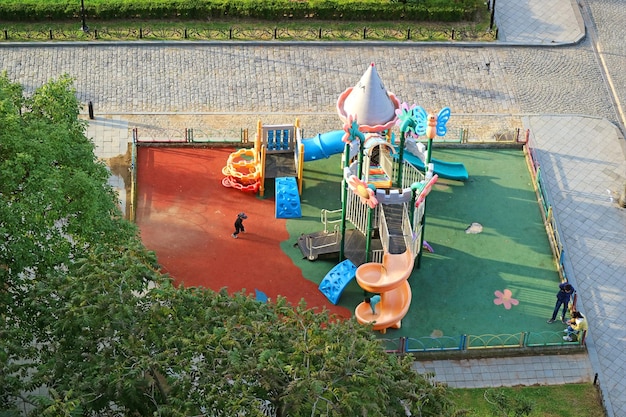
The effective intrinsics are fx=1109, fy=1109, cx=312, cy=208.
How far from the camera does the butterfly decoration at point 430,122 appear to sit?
3612 cm

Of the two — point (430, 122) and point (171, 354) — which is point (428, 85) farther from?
point (171, 354)

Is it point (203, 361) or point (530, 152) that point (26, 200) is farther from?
point (530, 152)

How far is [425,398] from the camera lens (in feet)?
83.3

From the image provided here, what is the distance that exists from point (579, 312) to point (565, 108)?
532 inches

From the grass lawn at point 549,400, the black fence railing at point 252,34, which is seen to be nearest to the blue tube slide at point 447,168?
the black fence railing at point 252,34

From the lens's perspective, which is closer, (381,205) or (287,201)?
(381,205)

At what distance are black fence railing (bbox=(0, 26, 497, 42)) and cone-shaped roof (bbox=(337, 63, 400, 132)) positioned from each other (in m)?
13.3

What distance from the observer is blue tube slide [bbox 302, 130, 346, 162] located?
135 ft

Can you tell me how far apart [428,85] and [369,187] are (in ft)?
42.2

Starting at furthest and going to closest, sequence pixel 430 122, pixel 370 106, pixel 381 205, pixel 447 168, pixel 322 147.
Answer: pixel 447 168 → pixel 322 147 → pixel 370 106 → pixel 381 205 → pixel 430 122

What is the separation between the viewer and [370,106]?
3691 centimetres

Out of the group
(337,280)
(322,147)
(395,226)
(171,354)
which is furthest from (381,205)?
(171,354)

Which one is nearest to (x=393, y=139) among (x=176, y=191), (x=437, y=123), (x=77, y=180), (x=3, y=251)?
(x=437, y=123)

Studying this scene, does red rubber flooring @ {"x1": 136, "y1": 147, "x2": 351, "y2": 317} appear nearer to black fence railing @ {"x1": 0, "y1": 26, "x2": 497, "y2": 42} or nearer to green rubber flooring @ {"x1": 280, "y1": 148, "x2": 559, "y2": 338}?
green rubber flooring @ {"x1": 280, "y1": 148, "x2": 559, "y2": 338}
